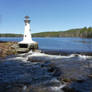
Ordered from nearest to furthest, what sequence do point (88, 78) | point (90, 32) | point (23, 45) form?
point (88, 78) → point (23, 45) → point (90, 32)

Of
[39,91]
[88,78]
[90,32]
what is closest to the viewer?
[39,91]

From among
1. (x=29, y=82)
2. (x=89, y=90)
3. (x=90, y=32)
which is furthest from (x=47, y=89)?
(x=90, y=32)

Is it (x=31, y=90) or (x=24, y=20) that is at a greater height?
(x=24, y=20)

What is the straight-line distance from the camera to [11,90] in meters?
6.87

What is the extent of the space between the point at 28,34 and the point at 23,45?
2.78 m

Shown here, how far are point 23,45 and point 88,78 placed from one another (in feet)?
68.3

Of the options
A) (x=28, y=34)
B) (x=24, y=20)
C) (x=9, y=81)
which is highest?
(x=24, y=20)

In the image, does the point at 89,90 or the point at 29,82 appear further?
the point at 29,82

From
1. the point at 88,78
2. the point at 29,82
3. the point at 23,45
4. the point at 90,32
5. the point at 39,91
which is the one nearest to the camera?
the point at 39,91

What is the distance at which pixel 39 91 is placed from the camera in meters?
6.70

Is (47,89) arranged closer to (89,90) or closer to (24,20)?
(89,90)

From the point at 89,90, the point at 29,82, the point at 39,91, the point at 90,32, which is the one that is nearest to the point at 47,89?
the point at 39,91

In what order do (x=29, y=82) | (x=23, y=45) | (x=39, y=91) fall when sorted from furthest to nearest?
1. (x=23, y=45)
2. (x=29, y=82)
3. (x=39, y=91)

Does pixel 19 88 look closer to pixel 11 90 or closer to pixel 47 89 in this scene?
pixel 11 90
